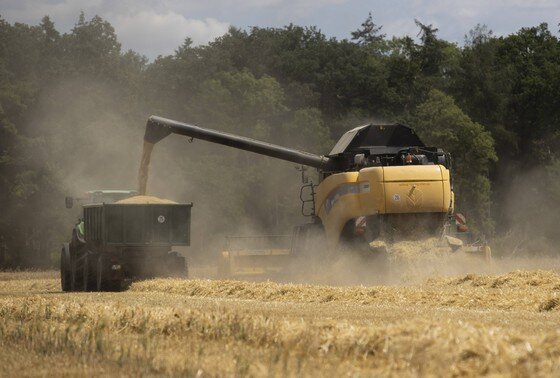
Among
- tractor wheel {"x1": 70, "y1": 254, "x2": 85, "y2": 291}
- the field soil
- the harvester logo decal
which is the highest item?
the harvester logo decal

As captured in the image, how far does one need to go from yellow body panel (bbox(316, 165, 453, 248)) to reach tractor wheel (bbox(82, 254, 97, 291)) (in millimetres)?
6447

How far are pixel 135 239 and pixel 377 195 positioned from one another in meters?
5.81

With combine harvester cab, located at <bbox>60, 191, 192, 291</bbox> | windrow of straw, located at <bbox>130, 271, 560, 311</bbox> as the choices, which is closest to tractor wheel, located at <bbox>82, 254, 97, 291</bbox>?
combine harvester cab, located at <bbox>60, 191, 192, 291</bbox>

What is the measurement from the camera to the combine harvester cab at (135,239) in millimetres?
25906

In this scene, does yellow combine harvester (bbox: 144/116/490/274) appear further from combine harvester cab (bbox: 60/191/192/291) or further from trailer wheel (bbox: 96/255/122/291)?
trailer wheel (bbox: 96/255/122/291)

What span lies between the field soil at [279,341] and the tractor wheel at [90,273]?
8.54m

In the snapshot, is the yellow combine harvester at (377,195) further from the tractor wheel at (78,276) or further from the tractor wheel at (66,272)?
the tractor wheel at (66,272)

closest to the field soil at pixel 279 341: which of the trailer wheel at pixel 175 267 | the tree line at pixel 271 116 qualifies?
the trailer wheel at pixel 175 267

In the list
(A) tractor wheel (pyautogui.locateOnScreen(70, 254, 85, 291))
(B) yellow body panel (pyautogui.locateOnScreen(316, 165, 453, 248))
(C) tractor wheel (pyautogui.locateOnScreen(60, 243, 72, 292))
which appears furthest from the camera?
(C) tractor wheel (pyautogui.locateOnScreen(60, 243, 72, 292))

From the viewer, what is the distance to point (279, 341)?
38.7 feet

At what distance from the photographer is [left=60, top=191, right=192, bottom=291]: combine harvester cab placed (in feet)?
85.0

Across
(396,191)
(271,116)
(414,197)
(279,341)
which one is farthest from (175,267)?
(271,116)

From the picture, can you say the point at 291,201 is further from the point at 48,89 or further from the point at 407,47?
Answer: the point at 407,47

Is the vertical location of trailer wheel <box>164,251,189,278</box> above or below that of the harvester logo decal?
below
